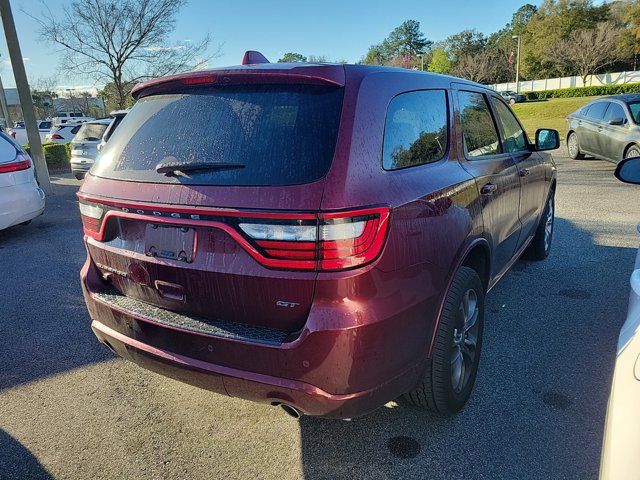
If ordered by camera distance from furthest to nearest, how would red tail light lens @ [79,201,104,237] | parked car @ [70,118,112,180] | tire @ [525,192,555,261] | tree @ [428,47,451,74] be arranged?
tree @ [428,47,451,74], parked car @ [70,118,112,180], tire @ [525,192,555,261], red tail light lens @ [79,201,104,237]

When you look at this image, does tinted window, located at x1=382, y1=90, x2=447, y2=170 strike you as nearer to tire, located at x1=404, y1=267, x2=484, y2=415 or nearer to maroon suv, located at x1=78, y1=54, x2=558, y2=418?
maroon suv, located at x1=78, y1=54, x2=558, y2=418

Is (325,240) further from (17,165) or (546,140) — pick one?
(17,165)

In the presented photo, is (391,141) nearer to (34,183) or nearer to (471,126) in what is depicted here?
(471,126)

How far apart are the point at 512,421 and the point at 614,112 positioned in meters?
10.0

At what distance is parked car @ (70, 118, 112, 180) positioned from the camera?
41.1 ft

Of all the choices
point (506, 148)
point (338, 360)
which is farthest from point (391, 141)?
point (506, 148)

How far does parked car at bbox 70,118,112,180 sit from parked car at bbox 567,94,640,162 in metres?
11.8

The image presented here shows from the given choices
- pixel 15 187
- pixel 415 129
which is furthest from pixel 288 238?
pixel 15 187

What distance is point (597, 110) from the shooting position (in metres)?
11.1

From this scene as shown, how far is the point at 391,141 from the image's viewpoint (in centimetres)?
215

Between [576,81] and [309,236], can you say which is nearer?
[309,236]

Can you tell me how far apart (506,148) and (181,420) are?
9.66 ft

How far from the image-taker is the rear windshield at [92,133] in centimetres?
1270

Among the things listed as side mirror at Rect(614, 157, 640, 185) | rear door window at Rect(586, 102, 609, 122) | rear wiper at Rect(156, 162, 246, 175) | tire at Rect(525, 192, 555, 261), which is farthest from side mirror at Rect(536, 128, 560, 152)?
rear door window at Rect(586, 102, 609, 122)
